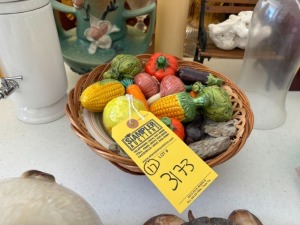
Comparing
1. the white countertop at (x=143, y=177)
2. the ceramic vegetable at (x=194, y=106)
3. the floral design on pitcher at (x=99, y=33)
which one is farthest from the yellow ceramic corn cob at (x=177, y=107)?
the floral design on pitcher at (x=99, y=33)

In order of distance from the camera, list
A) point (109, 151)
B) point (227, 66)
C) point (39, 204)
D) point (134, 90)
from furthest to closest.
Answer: point (227, 66) → point (134, 90) → point (109, 151) → point (39, 204)

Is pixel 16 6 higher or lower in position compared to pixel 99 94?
higher

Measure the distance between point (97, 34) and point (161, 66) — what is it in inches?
6.2

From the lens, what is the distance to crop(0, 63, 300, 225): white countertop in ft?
1.21

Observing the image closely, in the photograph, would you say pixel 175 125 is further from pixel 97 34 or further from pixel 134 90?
pixel 97 34

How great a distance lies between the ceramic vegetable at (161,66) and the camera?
0.46 metres

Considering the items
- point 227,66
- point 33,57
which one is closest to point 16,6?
point 33,57

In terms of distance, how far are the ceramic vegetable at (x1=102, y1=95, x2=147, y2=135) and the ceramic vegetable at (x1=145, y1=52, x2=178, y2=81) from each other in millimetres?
103

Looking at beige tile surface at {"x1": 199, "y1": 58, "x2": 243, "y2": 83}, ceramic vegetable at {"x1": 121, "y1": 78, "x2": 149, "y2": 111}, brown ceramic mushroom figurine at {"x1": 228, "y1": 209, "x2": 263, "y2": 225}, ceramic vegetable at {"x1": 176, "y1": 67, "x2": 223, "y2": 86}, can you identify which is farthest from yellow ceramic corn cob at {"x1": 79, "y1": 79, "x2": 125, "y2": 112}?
beige tile surface at {"x1": 199, "y1": 58, "x2": 243, "y2": 83}

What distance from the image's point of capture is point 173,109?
1.28 feet

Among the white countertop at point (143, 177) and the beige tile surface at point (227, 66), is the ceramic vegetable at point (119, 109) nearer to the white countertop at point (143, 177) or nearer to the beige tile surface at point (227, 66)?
the white countertop at point (143, 177)

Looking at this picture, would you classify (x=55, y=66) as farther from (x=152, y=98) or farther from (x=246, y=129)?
(x=246, y=129)

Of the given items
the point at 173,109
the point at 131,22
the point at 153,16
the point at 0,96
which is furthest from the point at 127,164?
the point at 131,22

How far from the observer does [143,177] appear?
41 cm
